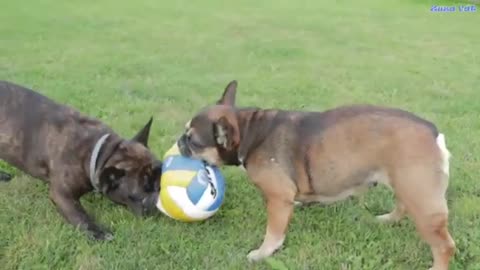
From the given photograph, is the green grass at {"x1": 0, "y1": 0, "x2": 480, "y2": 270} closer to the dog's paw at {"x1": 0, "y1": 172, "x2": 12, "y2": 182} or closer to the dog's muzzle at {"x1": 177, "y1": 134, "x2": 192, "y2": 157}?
the dog's paw at {"x1": 0, "y1": 172, "x2": 12, "y2": 182}

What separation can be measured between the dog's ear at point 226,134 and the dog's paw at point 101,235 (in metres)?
1.04

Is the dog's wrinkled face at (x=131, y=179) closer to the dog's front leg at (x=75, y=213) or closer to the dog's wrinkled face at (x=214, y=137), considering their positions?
the dog's front leg at (x=75, y=213)

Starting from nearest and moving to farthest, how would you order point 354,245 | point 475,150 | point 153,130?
point 354,245, point 475,150, point 153,130

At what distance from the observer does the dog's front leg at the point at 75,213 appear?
4.37 metres

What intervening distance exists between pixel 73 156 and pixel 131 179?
1.76 feet

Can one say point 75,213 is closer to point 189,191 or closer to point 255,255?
point 189,191

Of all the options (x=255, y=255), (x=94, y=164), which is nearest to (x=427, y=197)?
(x=255, y=255)

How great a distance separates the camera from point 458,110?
7.32 m

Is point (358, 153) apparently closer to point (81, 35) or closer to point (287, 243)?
point (287, 243)

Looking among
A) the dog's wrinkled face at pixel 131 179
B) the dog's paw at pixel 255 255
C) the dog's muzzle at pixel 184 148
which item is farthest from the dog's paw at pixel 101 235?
the dog's paw at pixel 255 255

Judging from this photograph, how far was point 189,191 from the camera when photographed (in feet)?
14.2

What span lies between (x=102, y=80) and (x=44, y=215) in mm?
3900

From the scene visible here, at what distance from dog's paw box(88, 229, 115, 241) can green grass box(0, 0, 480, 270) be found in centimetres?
6

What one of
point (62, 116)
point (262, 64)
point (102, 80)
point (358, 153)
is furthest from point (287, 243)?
point (262, 64)
